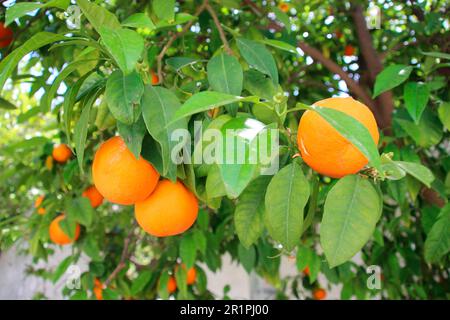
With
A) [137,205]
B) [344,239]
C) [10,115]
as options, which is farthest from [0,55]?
[10,115]

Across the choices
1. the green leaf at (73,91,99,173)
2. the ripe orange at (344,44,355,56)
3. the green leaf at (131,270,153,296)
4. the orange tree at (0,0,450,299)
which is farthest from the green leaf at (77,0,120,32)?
the ripe orange at (344,44,355,56)

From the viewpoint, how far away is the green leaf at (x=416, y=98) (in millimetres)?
905

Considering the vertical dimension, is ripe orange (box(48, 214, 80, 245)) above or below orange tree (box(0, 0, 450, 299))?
below

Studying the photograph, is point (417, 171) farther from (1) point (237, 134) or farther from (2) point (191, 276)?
(2) point (191, 276)

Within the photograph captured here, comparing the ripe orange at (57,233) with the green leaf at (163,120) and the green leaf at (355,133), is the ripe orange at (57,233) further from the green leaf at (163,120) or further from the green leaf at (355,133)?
the green leaf at (355,133)

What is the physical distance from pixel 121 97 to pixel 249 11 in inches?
45.4

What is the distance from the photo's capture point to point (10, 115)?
127 inches

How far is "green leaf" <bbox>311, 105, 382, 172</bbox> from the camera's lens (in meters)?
0.44

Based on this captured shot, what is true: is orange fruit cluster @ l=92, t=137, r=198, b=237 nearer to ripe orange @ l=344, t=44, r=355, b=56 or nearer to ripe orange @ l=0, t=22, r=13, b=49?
ripe orange @ l=0, t=22, r=13, b=49

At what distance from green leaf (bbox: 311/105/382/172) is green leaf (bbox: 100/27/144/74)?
0.21m

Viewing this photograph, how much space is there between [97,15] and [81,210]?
85 cm

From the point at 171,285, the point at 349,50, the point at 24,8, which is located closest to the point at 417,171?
the point at 24,8
